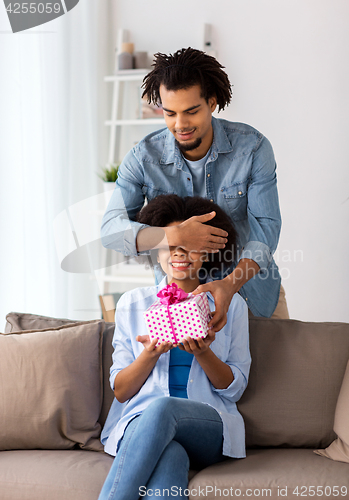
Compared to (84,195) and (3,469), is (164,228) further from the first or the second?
(84,195)

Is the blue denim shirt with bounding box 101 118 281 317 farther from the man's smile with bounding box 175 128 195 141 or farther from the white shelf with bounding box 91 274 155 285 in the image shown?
the white shelf with bounding box 91 274 155 285

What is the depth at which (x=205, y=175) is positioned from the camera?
1549 mm

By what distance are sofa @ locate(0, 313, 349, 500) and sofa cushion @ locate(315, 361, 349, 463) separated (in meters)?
0.02

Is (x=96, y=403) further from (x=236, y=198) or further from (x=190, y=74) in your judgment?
(x=190, y=74)

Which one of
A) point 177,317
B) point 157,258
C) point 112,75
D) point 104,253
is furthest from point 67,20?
point 177,317

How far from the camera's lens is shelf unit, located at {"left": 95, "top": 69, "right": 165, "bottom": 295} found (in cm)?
270

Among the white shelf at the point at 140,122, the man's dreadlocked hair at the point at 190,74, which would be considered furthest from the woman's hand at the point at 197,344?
the white shelf at the point at 140,122

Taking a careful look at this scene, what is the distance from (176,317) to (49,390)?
19.2 inches

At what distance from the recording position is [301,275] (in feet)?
9.08

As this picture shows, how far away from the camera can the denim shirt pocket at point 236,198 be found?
1546 millimetres

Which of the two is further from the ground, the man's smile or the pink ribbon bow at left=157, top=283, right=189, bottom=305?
the man's smile

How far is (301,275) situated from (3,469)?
1918 mm

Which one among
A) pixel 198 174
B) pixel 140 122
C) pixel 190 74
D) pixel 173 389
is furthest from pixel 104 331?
pixel 140 122

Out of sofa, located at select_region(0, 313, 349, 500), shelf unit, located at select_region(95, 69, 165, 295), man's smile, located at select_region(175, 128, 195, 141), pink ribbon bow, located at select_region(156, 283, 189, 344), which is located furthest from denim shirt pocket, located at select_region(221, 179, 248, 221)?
shelf unit, located at select_region(95, 69, 165, 295)
